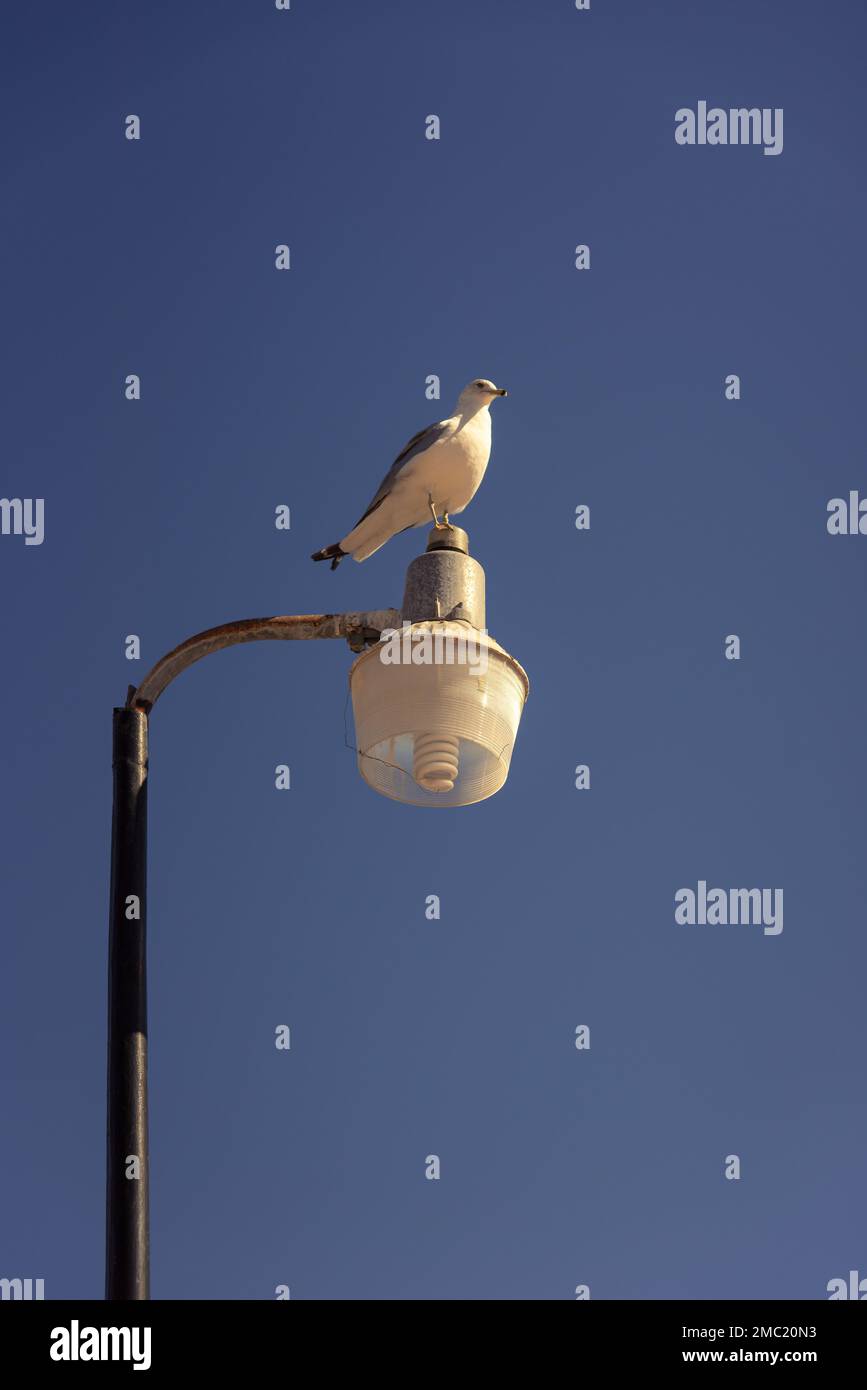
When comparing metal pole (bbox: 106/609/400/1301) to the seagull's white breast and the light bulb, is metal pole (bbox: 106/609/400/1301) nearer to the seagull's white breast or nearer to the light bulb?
the light bulb

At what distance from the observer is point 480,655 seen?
500 centimetres

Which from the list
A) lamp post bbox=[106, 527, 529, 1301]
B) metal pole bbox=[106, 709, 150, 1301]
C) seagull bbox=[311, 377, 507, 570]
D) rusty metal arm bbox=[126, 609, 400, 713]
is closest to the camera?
metal pole bbox=[106, 709, 150, 1301]

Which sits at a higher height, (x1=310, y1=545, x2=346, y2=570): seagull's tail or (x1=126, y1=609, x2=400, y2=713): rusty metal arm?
(x1=310, y1=545, x2=346, y2=570): seagull's tail

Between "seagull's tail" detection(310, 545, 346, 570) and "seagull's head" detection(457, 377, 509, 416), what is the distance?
1.00m

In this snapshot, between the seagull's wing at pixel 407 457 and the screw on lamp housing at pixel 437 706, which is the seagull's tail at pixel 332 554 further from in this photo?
the screw on lamp housing at pixel 437 706

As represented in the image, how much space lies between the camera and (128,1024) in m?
A: 4.49

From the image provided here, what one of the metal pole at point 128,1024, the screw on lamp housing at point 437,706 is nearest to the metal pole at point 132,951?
the metal pole at point 128,1024

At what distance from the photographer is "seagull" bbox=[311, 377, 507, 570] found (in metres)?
6.78

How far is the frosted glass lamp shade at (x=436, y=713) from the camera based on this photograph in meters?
4.96

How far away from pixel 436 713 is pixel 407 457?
2692mm

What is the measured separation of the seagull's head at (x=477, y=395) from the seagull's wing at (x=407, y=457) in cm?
23

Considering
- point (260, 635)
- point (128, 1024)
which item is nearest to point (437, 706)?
point (260, 635)

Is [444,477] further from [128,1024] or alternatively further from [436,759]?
[128,1024]

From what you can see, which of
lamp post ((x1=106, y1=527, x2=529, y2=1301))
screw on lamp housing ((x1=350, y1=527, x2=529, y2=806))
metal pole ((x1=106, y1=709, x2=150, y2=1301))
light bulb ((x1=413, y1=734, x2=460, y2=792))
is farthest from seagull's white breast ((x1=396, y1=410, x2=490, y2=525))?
metal pole ((x1=106, y1=709, x2=150, y2=1301))
